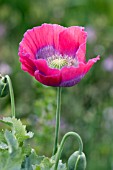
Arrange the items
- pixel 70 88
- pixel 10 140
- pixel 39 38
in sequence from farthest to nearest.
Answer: pixel 70 88 < pixel 39 38 < pixel 10 140

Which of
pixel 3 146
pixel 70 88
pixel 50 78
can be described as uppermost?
pixel 50 78

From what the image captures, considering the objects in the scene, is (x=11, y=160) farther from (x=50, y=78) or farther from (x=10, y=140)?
(x=50, y=78)

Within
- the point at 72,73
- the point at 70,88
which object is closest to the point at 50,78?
the point at 72,73

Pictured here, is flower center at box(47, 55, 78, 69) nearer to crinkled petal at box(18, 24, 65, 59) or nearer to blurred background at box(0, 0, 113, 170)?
crinkled petal at box(18, 24, 65, 59)

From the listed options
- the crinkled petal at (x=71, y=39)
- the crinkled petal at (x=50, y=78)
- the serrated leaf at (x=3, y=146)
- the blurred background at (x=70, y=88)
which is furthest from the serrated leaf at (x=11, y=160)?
the blurred background at (x=70, y=88)

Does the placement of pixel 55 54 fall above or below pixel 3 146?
above

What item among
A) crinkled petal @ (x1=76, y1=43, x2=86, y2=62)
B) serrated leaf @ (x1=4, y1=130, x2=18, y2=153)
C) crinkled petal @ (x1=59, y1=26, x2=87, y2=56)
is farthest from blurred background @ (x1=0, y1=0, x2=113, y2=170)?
serrated leaf @ (x1=4, y1=130, x2=18, y2=153)

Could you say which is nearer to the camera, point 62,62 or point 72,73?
point 72,73

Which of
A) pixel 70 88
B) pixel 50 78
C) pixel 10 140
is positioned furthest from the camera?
pixel 70 88
